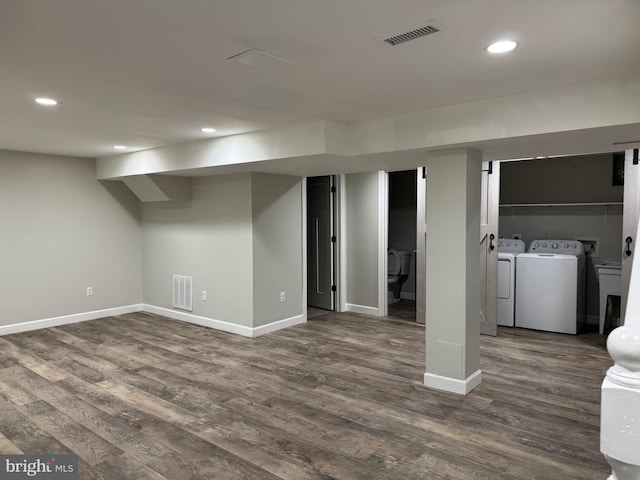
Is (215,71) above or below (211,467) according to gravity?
above

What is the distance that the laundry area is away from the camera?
17.5 feet

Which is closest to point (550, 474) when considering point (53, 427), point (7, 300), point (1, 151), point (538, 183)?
point (53, 427)

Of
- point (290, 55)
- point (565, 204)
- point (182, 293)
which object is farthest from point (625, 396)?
point (565, 204)

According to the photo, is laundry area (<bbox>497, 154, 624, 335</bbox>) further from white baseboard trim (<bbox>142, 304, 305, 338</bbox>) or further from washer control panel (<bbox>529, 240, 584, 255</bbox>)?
white baseboard trim (<bbox>142, 304, 305, 338</bbox>)

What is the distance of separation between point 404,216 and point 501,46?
228 inches

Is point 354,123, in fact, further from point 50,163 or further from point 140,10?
point 50,163

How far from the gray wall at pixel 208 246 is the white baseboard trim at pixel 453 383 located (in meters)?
2.30

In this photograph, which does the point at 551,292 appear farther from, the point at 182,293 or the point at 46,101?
the point at 46,101

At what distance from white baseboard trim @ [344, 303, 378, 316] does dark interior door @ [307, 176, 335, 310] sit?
0.25 meters

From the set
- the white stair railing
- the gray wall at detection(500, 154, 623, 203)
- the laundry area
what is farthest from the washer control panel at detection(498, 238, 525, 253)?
the white stair railing

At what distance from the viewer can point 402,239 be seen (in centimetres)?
789

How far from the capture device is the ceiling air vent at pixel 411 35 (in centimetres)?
194

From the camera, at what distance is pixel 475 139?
3217mm

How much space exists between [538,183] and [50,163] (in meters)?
6.46
